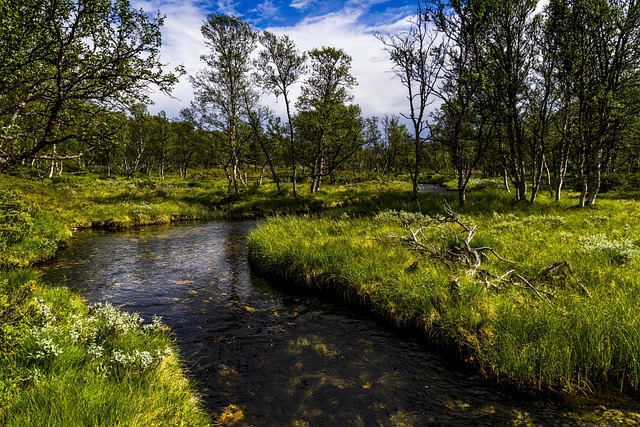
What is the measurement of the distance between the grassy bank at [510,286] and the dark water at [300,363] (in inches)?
25.2

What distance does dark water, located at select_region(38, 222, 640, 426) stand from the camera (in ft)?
20.2

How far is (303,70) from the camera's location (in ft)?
124

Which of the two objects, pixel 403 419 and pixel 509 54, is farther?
pixel 509 54

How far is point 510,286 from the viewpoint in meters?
9.33

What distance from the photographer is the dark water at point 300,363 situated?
6.17 meters

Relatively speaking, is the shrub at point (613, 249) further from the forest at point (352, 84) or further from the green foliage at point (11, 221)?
the green foliage at point (11, 221)

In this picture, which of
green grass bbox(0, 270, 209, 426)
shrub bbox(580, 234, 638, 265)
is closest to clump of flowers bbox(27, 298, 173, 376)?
green grass bbox(0, 270, 209, 426)

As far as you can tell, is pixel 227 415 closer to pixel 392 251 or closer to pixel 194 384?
pixel 194 384

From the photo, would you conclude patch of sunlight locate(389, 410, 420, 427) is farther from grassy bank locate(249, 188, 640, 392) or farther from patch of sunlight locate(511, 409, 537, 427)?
grassy bank locate(249, 188, 640, 392)

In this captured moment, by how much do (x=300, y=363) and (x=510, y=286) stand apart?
6.40 metres

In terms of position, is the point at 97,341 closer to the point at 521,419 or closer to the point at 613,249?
the point at 521,419

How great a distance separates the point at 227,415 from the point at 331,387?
7.37 feet

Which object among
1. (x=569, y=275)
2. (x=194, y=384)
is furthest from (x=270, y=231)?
(x=569, y=275)

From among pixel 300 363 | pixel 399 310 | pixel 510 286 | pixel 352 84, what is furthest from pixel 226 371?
pixel 352 84
